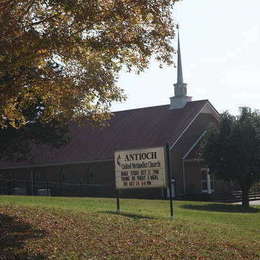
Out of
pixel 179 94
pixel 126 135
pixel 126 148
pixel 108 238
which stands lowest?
pixel 108 238

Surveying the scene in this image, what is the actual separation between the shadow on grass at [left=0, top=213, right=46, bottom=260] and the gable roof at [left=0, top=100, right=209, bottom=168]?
2743 cm

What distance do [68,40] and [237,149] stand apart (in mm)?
22995

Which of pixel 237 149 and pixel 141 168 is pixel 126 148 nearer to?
pixel 237 149

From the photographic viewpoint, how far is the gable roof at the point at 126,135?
42.8 meters

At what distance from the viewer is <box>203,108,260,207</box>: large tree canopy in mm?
33000

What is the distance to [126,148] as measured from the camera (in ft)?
142

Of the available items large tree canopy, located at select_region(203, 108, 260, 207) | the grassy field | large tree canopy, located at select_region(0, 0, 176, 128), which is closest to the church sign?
the grassy field

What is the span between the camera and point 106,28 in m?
12.0

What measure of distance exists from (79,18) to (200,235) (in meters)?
7.14

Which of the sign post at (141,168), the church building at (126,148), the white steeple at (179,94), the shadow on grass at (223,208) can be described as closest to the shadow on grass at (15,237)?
the sign post at (141,168)

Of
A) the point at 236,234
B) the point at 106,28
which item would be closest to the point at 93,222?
the point at 236,234

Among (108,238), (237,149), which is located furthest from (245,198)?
(108,238)

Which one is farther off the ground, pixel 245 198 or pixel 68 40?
pixel 68 40

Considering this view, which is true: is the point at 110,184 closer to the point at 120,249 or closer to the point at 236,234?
the point at 236,234
